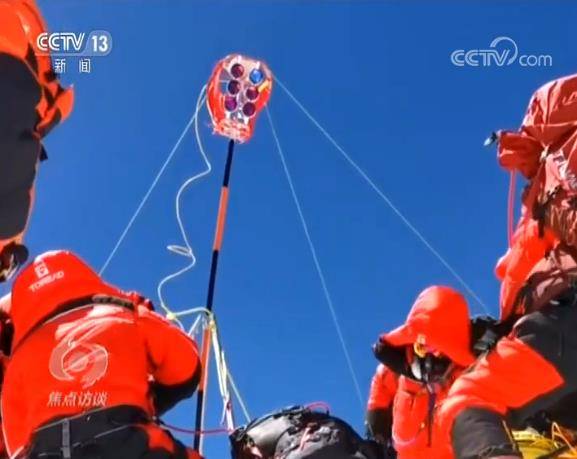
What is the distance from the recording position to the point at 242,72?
18.5 feet

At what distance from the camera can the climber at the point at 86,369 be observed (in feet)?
7.08

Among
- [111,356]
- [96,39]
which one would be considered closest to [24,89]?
[111,356]

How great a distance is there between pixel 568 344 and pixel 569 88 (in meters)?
0.79

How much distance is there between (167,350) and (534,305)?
3.37 feet

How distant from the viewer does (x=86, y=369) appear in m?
2.25

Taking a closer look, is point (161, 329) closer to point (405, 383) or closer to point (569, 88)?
point (405, 383)

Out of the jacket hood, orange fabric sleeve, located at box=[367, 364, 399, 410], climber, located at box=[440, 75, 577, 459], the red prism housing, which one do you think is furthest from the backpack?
the red prism housing

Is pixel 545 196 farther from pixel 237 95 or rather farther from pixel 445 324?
pixel 237 95

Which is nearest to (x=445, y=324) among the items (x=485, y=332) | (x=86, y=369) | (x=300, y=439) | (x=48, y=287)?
(x=485, y=332)

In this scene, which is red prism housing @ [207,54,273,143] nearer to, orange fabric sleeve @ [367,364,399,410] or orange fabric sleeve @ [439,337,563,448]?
orange fabric sleeve @ [367,364,399,410]

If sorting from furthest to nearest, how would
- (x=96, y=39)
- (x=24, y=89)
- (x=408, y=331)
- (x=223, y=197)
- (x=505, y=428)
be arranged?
(x=223, y=197) → (x=96, y=39) → (x=408, y=331) → (x=505, y=428) → (x=24, y=89)

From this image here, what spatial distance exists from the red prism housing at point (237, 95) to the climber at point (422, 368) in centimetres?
273

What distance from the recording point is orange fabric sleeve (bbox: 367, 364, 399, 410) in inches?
127

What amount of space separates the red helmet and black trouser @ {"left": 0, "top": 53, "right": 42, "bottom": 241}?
1.82 feet
